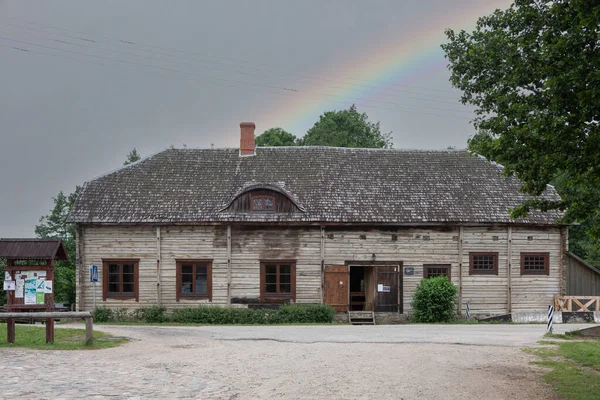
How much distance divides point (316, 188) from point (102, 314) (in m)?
10.5

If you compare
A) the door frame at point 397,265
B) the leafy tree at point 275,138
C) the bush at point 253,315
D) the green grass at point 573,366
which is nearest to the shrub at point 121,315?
the bush at point 253,315

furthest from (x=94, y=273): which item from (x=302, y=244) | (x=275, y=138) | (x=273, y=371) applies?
(x=275, y=138)

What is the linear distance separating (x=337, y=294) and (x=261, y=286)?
3.22 metres

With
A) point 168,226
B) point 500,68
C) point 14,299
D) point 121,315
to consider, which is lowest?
point 121,315

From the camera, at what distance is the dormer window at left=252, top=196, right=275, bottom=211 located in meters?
28.1

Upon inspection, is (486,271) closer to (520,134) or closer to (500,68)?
(500,68)

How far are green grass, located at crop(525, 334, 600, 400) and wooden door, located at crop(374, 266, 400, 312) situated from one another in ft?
30.7

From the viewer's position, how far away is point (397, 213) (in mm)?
28188

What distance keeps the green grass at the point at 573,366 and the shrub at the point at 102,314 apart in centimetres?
1716

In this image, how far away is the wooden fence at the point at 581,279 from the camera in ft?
104

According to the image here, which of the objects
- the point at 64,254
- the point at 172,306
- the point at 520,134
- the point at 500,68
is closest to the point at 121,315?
the point at 172,306

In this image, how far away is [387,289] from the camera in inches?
1111

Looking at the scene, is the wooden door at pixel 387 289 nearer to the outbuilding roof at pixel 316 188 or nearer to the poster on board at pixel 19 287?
the outbuilding roof at pixel 316 188

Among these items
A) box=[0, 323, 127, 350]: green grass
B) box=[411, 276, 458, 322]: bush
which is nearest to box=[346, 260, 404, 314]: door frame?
box=[411, 276, 458, 322]: bush
